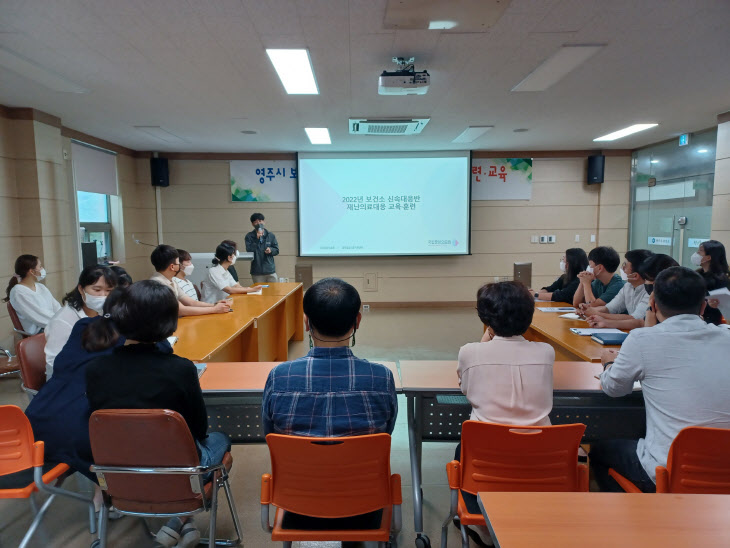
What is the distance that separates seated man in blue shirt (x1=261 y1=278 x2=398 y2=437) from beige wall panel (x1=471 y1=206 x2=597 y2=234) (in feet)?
22.3

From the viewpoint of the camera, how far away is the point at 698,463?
4.89 feet

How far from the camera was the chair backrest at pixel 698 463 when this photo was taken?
4.75ft

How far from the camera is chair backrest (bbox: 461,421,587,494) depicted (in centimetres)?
148

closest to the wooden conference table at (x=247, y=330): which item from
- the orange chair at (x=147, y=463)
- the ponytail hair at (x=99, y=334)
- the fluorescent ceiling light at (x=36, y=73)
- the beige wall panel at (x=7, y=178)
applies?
the ponytail hair at (x=99, y=334)

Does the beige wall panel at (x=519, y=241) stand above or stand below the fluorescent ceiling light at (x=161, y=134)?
below

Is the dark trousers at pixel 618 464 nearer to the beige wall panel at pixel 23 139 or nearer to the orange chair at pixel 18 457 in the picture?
the orange chair at pixel 18 457

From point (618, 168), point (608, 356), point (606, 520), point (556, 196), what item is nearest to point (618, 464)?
point (608, 356)

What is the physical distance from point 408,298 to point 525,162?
3055 mm

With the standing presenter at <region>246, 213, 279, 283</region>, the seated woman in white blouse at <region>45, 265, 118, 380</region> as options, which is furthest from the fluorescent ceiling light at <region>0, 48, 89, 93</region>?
the standing presenter at <region>246, 213, 279, 283</region>

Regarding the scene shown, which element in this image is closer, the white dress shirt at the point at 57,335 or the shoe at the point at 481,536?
the shoe at the point at 481,536

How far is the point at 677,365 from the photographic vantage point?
160 centimetres

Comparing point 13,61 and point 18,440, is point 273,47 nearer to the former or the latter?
point 13,61

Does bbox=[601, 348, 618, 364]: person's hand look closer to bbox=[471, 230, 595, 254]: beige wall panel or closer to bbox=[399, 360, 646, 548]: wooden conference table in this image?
bbox=[399, 360, 646, 548]: wooden conference table

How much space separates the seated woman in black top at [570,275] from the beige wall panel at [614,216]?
13.3 feet
